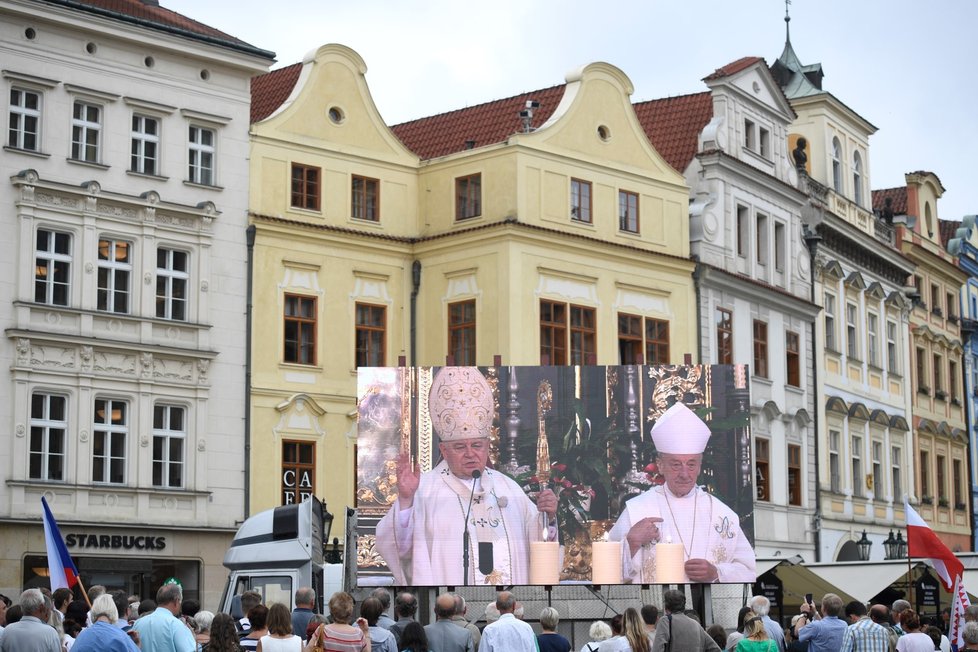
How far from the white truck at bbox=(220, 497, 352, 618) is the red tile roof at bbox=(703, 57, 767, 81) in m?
22.2

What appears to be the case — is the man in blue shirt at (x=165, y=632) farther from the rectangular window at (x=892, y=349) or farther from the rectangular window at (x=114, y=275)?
the rectangular window at (x=892, y=349)

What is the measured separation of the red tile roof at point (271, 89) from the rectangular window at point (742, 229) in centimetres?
1227

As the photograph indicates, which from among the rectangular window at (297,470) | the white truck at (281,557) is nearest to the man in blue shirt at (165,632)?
the white truck at (281,557)

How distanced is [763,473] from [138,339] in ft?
57.4

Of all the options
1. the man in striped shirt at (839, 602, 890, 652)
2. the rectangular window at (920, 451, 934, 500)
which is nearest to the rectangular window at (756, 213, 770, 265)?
the rectangular window at (920, 451, 934, 500)

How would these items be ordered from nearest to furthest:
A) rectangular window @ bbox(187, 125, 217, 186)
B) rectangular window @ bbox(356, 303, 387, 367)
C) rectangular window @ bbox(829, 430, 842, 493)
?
rectangular window @ bbox(187, 125, 217, 186), rectangular window @ bbox(356, 303, 387, 367), rectangular window @ bbox(829, 430, 842, 493)

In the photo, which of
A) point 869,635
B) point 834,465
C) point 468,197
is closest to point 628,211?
point 468,197

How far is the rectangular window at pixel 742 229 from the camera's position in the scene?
45.0 meters

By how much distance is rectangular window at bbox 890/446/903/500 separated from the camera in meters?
53.2

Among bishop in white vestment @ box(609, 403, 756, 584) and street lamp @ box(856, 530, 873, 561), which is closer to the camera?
bishop in white vestment @ box(609, 403, 756, 584)

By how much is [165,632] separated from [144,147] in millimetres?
21802

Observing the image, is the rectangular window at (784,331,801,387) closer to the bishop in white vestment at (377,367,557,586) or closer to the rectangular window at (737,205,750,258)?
the rectangular window at (737,205,750,258)

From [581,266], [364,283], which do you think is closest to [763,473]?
[581,266]

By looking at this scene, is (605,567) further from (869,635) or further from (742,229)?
(742,229)
